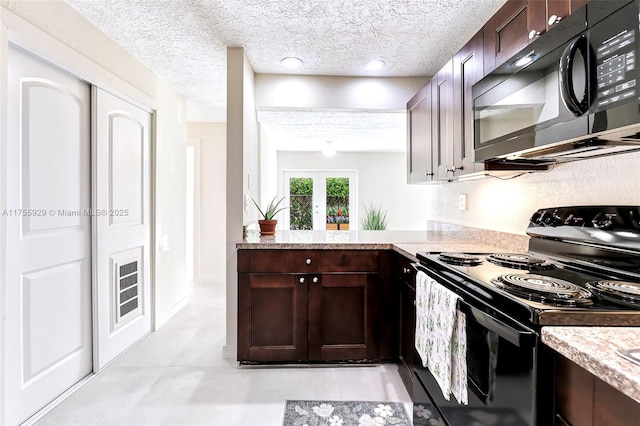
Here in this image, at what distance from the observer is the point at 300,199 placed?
21.5 ft

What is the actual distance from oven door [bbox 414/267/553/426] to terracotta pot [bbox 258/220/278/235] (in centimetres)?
159

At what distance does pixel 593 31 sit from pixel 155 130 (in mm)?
2969

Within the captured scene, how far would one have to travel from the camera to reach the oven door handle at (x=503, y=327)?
0.84 m

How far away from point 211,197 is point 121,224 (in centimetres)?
203

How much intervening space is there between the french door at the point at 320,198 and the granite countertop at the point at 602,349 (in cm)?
573

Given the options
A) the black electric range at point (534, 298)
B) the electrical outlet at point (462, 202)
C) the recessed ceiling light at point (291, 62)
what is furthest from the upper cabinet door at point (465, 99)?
the recessed ceiling light at point (291, 62)

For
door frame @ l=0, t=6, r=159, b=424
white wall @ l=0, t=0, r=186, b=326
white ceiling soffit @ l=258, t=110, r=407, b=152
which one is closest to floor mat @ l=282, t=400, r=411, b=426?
door frame @ l=0, t=6, r=159, b=424

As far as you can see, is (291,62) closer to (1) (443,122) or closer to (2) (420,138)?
(2) (420,138)

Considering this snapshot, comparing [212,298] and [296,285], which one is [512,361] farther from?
[212,298]

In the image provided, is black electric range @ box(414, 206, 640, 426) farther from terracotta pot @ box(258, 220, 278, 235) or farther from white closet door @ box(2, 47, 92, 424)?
white closet door @ box(2, 47, 92, 424)

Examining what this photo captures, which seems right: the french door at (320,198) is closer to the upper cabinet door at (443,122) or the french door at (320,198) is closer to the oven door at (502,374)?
the upper cabinet door at (443,122)

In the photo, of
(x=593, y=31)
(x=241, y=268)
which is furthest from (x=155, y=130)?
(x=593, y=31)

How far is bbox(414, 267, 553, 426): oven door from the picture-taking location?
82 cm

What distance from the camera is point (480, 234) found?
2.19 metres
